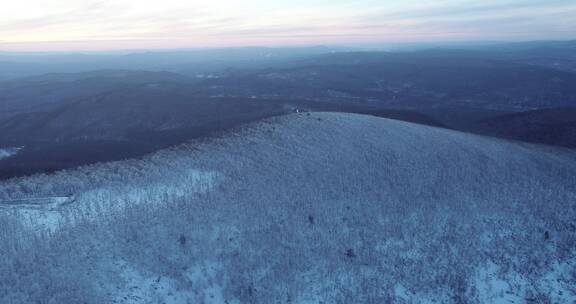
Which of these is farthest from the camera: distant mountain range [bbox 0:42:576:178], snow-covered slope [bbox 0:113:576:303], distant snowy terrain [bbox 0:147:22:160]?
distant snowy terrain [bbox 0:147:22:160]

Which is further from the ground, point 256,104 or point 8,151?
point 256,104

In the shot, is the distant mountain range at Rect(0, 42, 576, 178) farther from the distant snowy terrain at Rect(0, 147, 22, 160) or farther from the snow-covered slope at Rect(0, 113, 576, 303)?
the snow-covered slope at Rect(0, 113, 576, 303)

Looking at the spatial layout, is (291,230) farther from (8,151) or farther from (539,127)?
(8,151)

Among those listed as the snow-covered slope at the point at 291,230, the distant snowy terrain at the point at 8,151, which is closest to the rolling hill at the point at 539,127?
the snow-covered slope at the point at 291,230

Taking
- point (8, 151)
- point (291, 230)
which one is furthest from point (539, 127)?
point (8, 151)

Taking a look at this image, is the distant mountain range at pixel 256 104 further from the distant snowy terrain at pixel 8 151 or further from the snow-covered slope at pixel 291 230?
the snow-covered slope at pixel 291 230

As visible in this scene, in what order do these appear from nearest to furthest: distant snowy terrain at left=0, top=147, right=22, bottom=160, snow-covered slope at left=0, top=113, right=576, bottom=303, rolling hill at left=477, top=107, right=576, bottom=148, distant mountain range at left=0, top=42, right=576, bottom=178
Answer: snow-covered slope at left=0, top=113, right=576, bottom=303, rolling hill at left=477, top=107, right=576, bottom=148, distant mountain range at left=0, top=42, right=576, bottom=178, distant snowy terrain at left=0, top=147, right=22, bottom=160

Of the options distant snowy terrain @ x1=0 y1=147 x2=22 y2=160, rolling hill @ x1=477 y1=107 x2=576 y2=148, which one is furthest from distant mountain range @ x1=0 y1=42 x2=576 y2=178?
distant snowy terrain @ x1=0 y1=147 x2=22 y2=160

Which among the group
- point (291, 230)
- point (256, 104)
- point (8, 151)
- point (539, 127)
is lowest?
point (8, 151)
